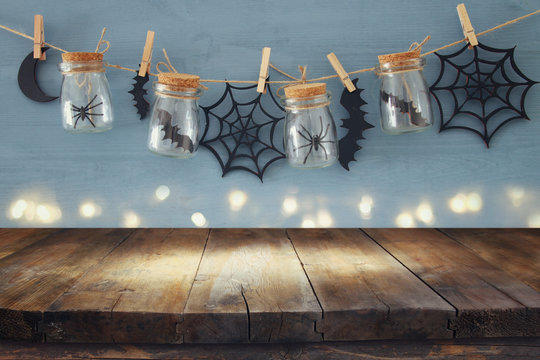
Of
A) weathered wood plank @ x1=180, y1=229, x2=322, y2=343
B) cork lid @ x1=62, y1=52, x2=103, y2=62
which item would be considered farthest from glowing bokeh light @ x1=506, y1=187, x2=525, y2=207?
cork lid @ x1=62, y1=52, x2=103, y2=62

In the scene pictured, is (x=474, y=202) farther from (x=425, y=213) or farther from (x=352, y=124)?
(x=352, y=124)

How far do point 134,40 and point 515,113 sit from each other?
1.23m

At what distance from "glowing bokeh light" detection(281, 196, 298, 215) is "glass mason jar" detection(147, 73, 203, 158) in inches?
16.6

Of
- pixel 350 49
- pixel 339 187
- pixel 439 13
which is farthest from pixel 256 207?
pixel 439 13

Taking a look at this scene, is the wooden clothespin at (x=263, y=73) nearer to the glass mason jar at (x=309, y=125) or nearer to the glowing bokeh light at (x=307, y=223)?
the glass mason jar at (x=309, y=125)

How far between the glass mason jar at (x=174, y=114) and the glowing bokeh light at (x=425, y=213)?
78 cm

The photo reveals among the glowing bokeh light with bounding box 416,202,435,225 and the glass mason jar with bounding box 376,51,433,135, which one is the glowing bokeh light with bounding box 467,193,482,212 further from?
the glass mason jar with bounding box 376,51,433,135

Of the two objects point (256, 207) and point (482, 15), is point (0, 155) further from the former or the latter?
point (482, 15)

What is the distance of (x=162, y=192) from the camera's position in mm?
1441

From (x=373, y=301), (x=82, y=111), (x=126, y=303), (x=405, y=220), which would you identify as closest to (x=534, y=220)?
(x=405, y=220)

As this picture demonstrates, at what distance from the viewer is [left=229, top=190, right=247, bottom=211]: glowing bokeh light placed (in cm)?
144

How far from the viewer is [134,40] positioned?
1.39m

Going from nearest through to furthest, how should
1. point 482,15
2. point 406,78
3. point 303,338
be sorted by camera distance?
1. point 303,338
2. point 406,78
3. point 482,15

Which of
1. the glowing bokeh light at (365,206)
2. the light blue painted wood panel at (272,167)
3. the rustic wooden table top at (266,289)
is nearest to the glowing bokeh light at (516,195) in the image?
the light blue painted wood panel at (272,167)
